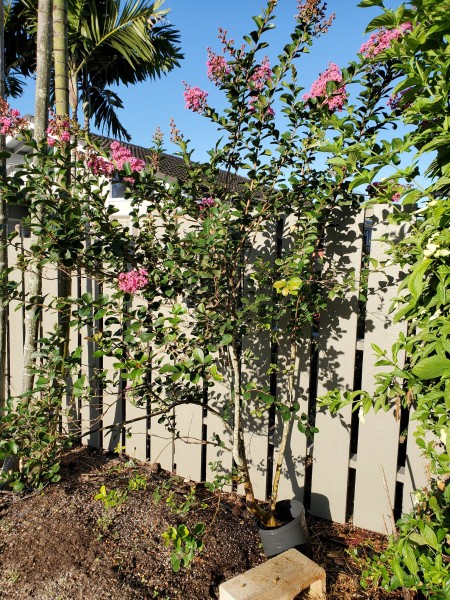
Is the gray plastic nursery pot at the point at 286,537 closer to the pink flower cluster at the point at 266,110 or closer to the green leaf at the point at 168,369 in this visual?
the green leaf at the point at 168,369

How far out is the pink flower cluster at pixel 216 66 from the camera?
1.87m

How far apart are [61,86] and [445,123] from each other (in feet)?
7.63

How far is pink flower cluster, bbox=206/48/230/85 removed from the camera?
6.14 ft

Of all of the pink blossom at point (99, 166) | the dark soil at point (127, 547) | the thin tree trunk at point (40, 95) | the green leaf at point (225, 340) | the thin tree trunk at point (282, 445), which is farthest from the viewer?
the thin tree trunk at point (40, 95)

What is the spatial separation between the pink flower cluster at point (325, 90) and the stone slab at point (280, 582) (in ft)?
6.01

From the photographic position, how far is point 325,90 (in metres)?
1.86

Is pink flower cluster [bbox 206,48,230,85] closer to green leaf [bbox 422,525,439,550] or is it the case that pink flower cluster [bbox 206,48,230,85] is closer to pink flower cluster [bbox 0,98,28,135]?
pink flower cluster [bbox 0,98,28,135]

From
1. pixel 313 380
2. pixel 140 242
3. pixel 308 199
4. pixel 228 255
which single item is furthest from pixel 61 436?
pixel 308 199

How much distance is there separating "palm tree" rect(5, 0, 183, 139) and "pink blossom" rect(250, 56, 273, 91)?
609cm

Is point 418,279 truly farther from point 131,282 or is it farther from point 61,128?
point 61,128

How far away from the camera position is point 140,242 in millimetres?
2029

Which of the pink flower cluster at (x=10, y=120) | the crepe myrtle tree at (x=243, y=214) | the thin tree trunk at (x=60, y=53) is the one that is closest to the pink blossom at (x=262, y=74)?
the crepe myrtle tree at (x=243, y=214)

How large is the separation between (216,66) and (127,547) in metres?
2.20

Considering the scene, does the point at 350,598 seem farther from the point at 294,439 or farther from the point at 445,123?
the point at 445,123
